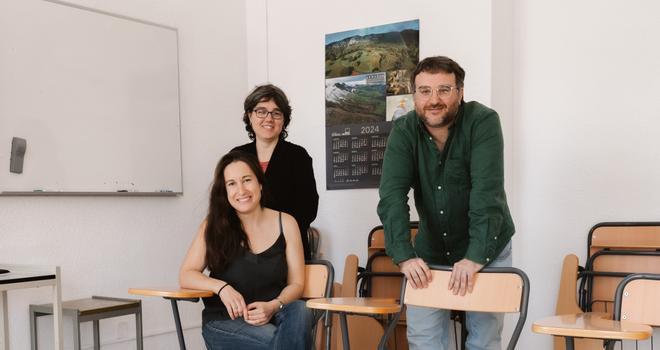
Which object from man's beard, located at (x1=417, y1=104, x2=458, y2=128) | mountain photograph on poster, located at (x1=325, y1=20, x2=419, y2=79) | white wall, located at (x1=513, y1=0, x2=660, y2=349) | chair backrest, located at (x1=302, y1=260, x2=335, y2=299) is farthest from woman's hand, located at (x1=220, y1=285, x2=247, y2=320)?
mountain photograph on poster, located at (x1=325, y1=20, x2=419, y2=79)

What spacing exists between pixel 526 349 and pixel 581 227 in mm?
694

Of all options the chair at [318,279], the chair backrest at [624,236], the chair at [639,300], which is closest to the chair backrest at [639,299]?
the chair at [639,300]

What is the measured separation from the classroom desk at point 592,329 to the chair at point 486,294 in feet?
0.37

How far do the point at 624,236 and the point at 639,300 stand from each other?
3.97ft

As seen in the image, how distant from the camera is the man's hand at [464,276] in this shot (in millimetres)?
2135

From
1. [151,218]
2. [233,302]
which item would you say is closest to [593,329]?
[233,302]

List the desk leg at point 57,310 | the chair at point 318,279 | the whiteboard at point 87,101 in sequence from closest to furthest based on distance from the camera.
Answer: the chair at point 318,279 < the desk leg at point 57,310 < the whiteboard at point 87,101

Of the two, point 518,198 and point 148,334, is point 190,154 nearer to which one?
point 148,334

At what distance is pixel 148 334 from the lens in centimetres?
382

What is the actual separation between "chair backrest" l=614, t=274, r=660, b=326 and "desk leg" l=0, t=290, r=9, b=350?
2.57 meters

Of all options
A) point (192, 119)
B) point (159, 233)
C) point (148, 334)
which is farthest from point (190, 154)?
point (148, 334)

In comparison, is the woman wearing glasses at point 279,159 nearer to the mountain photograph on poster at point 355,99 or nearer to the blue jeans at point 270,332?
the blue jeans at point 270,332

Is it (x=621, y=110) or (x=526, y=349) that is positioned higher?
(x=621, y=110)

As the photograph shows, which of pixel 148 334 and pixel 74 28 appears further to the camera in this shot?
pixel 148 334
